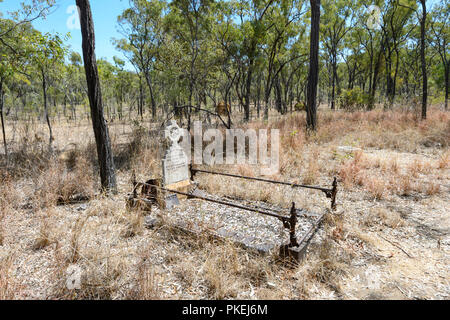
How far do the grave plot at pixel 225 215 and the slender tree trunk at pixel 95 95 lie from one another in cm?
97

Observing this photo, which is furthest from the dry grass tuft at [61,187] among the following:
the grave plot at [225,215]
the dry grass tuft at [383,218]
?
the dry grass tuft at [383,218]

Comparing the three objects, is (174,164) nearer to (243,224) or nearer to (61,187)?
(243,224)

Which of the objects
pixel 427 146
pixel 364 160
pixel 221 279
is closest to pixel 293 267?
pixel 221 279

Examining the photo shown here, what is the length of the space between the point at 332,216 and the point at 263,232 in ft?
3.51

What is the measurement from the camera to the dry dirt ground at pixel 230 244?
2.39 m

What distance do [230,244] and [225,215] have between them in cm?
137

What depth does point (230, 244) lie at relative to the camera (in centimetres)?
286

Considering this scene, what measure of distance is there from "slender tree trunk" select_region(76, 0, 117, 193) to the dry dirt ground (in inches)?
18.7

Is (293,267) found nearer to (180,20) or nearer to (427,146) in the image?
(427,146)

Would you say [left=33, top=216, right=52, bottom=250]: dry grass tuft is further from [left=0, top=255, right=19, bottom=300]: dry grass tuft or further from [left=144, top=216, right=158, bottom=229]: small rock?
[left=144, top=216, right=158, bottom=229]: small rock

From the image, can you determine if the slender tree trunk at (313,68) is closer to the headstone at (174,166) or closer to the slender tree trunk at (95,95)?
the headstone at (174,166)

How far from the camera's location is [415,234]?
343cm

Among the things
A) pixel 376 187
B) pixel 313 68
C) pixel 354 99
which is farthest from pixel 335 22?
pixel 376 187

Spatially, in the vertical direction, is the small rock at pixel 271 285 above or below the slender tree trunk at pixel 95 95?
below
